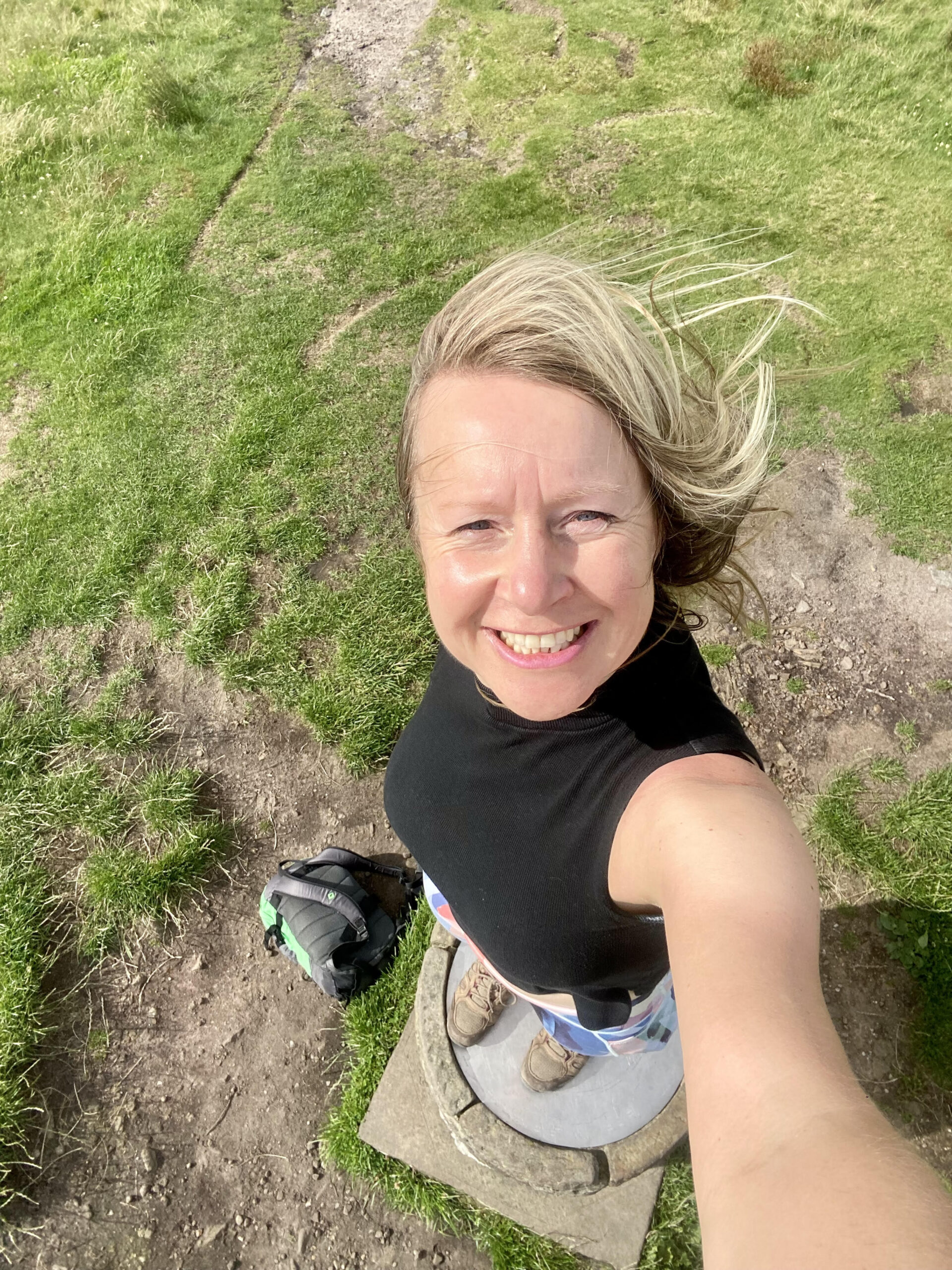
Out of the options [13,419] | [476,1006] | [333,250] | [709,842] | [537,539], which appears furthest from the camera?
[333,250]

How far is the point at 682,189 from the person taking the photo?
614 cm

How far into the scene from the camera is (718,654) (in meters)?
3.85

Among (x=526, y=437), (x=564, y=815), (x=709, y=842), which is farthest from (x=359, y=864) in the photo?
(x=526, y=437)

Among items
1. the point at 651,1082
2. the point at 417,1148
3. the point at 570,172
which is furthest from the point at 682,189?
the point at 417,1148

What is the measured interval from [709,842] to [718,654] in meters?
2.80

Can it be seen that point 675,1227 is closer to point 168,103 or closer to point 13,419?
point 13,419

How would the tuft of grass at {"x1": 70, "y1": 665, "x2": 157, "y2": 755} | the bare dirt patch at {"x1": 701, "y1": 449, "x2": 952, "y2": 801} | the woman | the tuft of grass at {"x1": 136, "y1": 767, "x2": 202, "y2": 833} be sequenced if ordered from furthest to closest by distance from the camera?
the tuft of grass at {"x1": 70, "y1": 665, "x2": 157, "y2": 755}, the bare dirt patch at {"x1": 701, "y1": 449, "x2": 952, "y2": 801}, the tuft of grass at {"x1": 136, "y1": 767, "x2": 202, "y2": 833}, the woman

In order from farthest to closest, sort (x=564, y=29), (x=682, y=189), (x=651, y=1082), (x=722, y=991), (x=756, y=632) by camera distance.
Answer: (x=564, y=29) → (x=682, y=189) → (x=756, y=632) → (x=651, y=1082) → (x=722, y=991)

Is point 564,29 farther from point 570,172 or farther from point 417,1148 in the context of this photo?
point 417,1148

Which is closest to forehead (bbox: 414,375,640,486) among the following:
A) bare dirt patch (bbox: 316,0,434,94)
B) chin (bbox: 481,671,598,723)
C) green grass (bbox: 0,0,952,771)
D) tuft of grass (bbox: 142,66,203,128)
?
chin (bbox: 481,671,598,723)

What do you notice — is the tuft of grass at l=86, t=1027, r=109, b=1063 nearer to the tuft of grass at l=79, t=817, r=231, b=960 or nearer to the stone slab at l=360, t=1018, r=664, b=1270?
the tuft of grass at l=79, t=817, r=231, b=960

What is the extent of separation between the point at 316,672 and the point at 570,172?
5.40 meters

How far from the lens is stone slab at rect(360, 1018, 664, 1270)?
2451 mm

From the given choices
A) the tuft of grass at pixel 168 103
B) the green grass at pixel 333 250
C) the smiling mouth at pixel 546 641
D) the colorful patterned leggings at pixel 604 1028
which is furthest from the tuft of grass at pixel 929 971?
the tuft of grass at pixel 168 103
